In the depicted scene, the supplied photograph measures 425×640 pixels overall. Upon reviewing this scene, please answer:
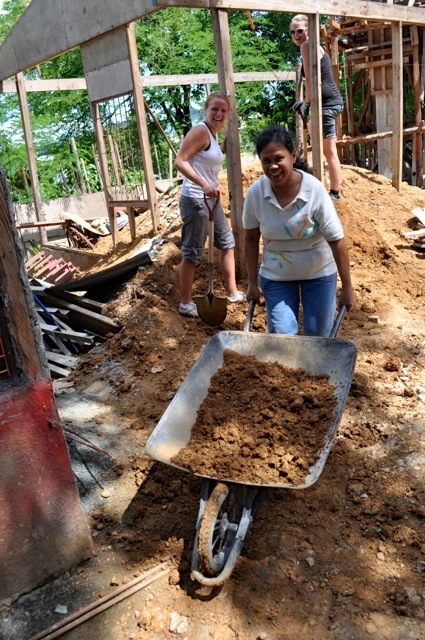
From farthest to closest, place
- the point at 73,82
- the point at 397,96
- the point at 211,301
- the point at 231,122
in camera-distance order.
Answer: the point at 73,82
the point at 397,96
the point at 231,122
the point at 211,301

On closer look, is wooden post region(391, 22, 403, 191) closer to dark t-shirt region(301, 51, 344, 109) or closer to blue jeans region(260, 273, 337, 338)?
dark t-shirt region(301, 51, 344, 109)

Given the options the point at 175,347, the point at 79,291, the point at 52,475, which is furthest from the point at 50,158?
the point at 52,475

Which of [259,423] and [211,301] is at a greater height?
[211,301]

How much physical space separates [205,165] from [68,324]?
2.22 m

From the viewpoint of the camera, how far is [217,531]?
2846 mm

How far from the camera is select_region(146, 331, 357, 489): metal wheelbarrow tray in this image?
10.2 ft

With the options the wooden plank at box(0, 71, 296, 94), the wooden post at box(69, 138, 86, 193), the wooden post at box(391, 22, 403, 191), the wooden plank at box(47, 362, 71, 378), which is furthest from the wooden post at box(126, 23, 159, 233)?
the wooden post at box(69, 138, 86, 193)

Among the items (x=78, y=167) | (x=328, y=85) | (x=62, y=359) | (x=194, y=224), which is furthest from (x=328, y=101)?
(x=78, y=167)

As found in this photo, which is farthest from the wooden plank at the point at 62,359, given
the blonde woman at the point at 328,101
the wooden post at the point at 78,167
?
the wooden post at the point at 78,167

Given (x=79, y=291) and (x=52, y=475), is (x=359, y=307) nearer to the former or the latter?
(x=79, y=291)

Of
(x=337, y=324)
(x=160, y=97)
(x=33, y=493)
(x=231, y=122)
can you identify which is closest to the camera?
(x=33, y=493)

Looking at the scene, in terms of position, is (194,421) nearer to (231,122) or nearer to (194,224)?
(194,224)

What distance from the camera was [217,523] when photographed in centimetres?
285

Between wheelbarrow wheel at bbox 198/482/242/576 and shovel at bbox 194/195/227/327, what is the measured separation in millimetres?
2534
